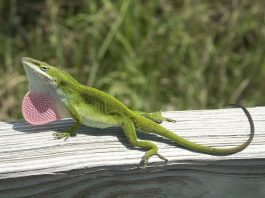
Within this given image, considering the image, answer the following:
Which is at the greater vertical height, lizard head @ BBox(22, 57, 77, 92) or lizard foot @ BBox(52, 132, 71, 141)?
lizard head @ BBox(22, 57, 77, 92)

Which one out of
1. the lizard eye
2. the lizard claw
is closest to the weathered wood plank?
the lizard claw

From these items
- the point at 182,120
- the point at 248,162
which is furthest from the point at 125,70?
the point at 248,162

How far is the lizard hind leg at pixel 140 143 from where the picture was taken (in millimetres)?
1489

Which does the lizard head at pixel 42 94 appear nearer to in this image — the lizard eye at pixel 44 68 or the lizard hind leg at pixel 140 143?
the lizard eye at pixel 44 68

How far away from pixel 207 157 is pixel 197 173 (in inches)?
2.4

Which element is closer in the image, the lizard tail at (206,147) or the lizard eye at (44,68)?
the lizard tail at (206,147)

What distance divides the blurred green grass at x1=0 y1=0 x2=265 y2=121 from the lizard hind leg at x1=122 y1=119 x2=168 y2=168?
2.18 m

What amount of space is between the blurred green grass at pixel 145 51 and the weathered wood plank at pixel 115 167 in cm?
243

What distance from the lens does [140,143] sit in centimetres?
169

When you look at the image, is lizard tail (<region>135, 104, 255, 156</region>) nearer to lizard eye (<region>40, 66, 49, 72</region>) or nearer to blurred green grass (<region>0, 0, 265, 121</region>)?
lizard eye (<region>40, 66, 49, 72</region>)

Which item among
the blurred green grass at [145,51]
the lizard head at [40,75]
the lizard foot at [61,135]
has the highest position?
the blurred green grass at [145,51]

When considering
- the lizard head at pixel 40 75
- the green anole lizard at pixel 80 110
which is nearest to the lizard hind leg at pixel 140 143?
the green anole lizard at pixel 80 110

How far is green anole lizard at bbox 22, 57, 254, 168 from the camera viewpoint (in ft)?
5.41

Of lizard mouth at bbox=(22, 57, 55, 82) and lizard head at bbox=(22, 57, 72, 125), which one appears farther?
lizard mouth at bbox=(22, 57, 55, 82)
